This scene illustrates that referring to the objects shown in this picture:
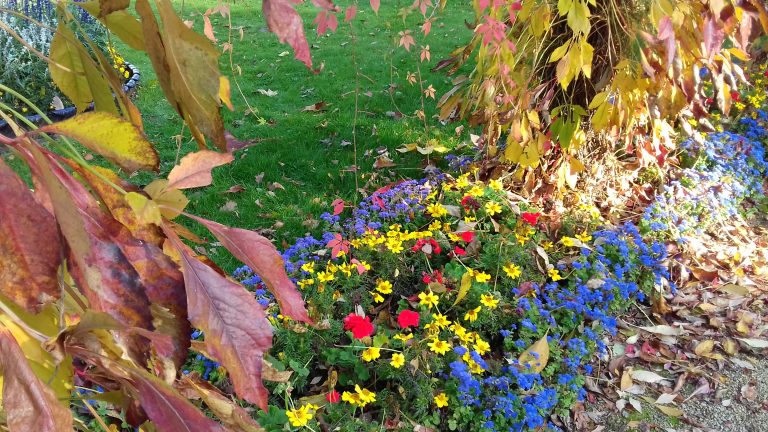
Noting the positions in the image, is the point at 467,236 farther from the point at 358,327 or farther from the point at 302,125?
the point at 302,125

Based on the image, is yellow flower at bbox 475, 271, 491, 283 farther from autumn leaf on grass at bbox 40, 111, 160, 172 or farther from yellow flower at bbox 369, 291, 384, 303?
autumn leaf on grass at bbox 40, 111, 160, 172

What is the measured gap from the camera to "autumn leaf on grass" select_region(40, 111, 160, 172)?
0.47 meters

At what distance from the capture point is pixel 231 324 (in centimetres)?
51

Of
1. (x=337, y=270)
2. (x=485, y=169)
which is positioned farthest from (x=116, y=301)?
(x=485, y=169)

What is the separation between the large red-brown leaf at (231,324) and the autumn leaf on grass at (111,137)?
8cm

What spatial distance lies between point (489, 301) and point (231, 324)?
1849 millimetres

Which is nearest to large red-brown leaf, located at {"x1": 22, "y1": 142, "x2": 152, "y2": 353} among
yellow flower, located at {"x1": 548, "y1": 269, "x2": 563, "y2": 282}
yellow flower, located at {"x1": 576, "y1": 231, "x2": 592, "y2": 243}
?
yellow flower, located at {"x1": 548, "y1": 269, "x2": 563, "y2": 282}

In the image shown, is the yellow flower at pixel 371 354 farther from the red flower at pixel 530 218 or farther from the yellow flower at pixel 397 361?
the red flower at pixel 530 218

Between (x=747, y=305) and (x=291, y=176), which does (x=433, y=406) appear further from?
(x=291, y=176)

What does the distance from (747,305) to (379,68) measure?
3959 mm

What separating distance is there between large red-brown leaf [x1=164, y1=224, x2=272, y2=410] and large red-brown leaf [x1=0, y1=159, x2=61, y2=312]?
11 centimetres

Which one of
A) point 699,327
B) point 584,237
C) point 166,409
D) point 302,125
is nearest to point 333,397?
point 584,237

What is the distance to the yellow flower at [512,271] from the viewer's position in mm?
2432

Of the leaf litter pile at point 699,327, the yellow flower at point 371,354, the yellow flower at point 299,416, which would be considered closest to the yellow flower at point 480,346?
the yellow flower at point 371,354
